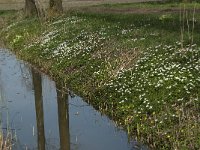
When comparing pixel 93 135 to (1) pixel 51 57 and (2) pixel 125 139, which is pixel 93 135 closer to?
(2) pixel 125 139

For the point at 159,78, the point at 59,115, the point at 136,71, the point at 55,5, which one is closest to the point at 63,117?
the point at 59,115

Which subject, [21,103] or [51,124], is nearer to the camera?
[51,124]

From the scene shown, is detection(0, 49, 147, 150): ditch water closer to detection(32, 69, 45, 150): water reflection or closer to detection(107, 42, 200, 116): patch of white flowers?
detection(32, 69, 45, 150): water reflection

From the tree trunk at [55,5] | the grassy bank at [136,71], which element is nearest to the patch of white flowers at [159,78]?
the grassy bank at [136,71]

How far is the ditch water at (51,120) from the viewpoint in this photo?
50.0 feet

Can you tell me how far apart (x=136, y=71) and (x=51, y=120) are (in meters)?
4.14

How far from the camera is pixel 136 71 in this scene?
62.3 ft

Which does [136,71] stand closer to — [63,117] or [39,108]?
[63,117]

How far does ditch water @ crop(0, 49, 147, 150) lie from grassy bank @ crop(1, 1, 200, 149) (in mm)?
544

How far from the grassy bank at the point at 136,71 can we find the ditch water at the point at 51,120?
54 centimetres

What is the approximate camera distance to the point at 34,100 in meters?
21.2

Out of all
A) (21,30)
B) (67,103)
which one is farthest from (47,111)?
(21,30)

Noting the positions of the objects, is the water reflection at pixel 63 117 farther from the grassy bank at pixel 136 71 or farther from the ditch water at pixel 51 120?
the grassy bank at pixel 136 71

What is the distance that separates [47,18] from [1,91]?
17.2 meters
